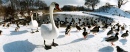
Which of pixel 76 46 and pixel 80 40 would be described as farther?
pixel 80 40

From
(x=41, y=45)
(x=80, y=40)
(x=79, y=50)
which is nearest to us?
(x=79, y=50)

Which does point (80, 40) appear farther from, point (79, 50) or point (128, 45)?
point (128, 45)

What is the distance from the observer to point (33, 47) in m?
11.4

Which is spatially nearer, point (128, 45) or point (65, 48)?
point (65, 48)

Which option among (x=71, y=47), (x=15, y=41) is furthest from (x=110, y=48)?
(x=15, y=41)

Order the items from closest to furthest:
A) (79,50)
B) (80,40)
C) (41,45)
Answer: (79,50) → (41,45) → (80,40)

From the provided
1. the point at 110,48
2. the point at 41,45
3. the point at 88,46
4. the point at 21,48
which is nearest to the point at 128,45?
the point at 110,48

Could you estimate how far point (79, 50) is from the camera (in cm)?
1089

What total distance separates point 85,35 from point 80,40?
1.74 ft

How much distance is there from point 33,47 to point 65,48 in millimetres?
1723

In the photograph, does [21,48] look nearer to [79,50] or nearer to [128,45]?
[79,50]

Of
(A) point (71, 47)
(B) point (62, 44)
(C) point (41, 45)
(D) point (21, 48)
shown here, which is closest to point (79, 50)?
(A) point (71, 47)

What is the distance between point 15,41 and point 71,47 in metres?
3.64

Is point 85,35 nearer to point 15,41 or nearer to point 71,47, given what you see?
point 71,47
